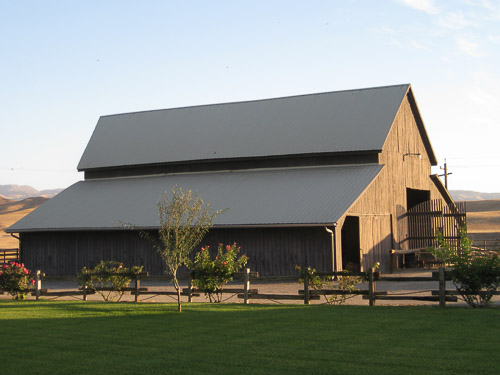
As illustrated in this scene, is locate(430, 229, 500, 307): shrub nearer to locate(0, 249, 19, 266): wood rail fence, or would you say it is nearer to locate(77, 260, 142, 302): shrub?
locate(77, 260, 142, 302): shrub

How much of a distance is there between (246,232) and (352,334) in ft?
57.3

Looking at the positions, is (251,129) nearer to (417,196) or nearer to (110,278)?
(417,196)

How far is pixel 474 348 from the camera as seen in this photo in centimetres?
1112

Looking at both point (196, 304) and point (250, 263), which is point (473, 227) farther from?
point (196, 304)

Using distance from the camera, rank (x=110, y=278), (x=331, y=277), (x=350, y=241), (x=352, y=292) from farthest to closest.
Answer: (x=350, y=241)
(x=110, y=278)
(x=331, y=277)
(x=352, y=292)

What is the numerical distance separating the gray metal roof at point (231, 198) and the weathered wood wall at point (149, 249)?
81 centimetres

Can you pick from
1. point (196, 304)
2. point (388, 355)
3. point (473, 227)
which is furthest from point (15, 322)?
point (473, 227)

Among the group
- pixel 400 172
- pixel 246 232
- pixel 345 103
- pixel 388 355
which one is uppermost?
pixel 345 103

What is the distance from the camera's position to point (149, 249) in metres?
32.4

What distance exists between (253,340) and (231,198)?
20.2 metres

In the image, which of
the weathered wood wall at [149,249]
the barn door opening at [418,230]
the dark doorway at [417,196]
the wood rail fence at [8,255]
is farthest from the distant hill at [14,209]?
the barn door opening at [418,230]

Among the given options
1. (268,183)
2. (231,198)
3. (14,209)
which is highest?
(14,209)

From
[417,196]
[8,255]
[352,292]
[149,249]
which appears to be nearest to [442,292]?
[352,292]

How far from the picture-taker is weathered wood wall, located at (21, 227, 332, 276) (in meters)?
28.7
